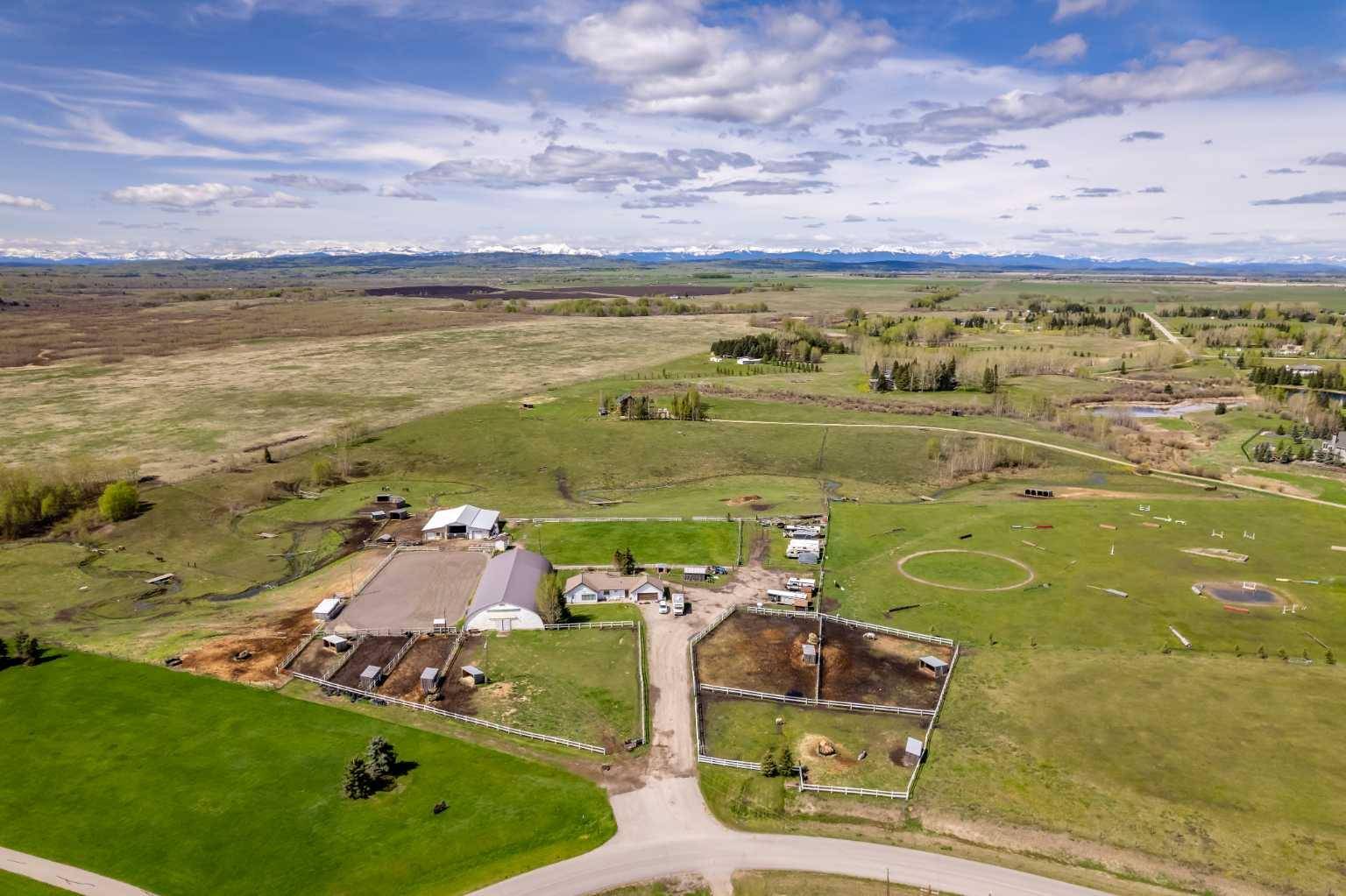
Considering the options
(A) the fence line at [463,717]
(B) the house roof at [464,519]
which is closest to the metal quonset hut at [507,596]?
(A) the fence line at [463,717]

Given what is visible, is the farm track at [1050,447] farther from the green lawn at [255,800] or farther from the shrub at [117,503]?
the green lawn at [255,800]

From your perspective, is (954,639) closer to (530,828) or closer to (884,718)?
(884,718)

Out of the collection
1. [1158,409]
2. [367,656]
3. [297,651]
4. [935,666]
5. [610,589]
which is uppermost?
[1158,409]

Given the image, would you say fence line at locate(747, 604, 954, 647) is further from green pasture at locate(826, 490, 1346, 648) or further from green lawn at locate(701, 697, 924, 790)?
green lawn at locate(701, 697, 924, 790)

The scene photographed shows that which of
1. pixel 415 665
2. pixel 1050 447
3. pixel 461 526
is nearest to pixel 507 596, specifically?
pixel 415 665

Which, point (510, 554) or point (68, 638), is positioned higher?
point (510, 554)

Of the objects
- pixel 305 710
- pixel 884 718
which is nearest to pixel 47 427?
pixel 305 710

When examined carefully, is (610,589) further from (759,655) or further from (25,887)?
(25,887)
